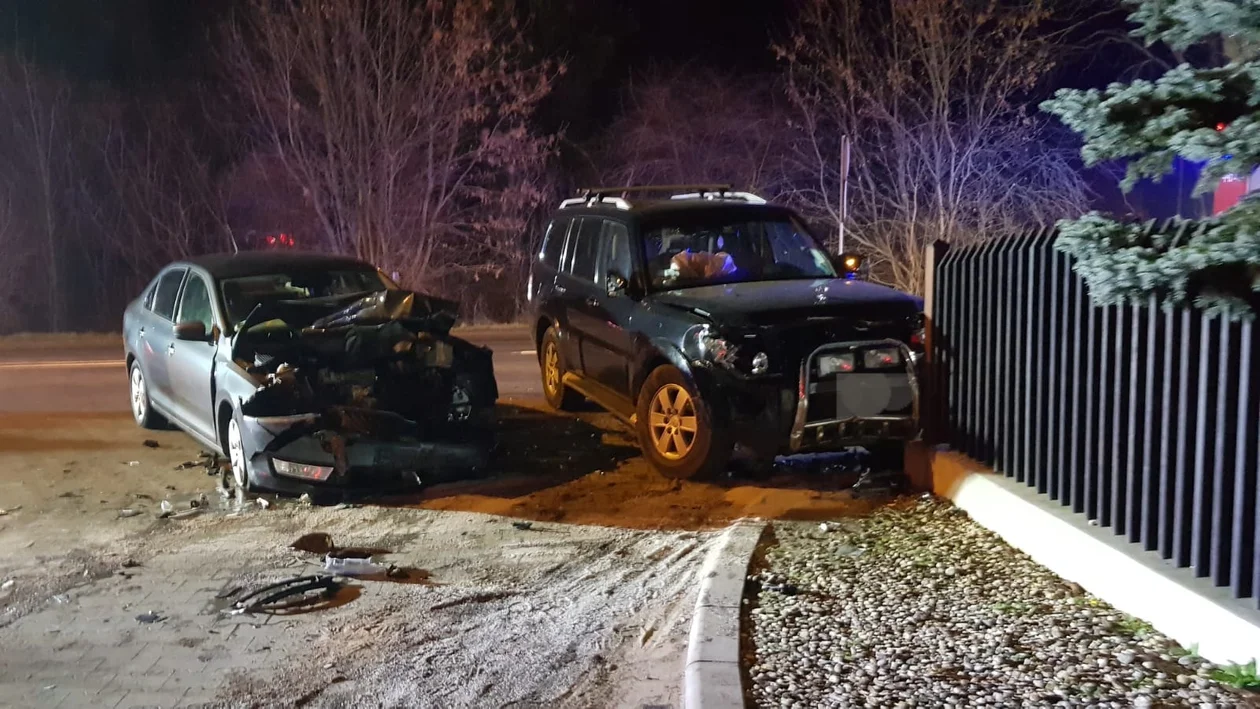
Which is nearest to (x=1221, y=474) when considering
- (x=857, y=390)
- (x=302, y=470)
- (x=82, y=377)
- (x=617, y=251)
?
(x=857, y=390)

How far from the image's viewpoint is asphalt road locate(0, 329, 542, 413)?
11.7 m

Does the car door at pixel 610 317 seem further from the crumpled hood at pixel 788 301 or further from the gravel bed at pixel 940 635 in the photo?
the gravel bed at pixel 940 635

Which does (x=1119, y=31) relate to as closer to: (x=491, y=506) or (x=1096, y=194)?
(x=1096, y=194)

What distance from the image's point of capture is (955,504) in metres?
6.92

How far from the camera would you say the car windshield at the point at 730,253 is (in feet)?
27.6

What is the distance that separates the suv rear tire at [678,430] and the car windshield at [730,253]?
2.97 ft

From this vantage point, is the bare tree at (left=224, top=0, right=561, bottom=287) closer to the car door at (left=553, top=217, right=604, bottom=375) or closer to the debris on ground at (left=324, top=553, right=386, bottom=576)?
the car door at (left=553, top=217, right=604, bottom=375)

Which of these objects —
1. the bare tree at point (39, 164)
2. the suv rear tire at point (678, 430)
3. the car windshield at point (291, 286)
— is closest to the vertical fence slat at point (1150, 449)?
the suv rear tire at point (678, 430)

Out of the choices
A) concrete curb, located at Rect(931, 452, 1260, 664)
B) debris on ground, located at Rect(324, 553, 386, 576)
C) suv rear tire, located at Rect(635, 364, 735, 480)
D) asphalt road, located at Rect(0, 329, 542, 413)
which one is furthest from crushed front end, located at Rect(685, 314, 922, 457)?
asphalt road, located at Rect(0, 329, 542, 413)

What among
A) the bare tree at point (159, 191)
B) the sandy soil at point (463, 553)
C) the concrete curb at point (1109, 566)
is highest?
the bare tree at point (159, 191)

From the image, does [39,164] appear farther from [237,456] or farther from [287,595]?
[287,595]

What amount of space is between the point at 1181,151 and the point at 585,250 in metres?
5.62

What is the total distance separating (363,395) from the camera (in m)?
7.87

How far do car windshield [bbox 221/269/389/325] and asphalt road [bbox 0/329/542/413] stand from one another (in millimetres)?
2772
